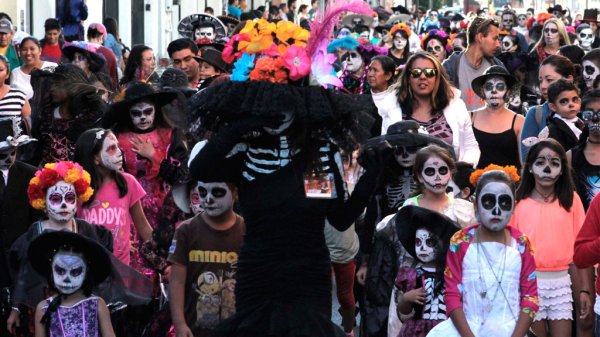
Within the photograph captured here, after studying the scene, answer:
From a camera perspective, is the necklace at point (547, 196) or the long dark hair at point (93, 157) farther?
the long dark hair at point (93, 157)

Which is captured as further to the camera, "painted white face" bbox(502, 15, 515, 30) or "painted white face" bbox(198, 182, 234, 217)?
"painted white face" bbox(502, 15, 515, 30)

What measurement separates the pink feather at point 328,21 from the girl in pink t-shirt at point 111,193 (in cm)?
311

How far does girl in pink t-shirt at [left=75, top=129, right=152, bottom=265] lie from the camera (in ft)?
34.0

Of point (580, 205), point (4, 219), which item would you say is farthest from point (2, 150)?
point (580, 205)

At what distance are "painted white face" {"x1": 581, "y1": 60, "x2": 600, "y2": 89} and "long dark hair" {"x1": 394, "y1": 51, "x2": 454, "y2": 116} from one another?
9.06ft

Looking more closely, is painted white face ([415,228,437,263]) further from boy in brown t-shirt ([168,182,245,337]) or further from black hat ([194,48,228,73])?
black hat ([194,48,228,73])

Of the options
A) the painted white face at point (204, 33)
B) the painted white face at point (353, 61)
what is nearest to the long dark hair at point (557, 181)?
the painted white face at point (353, 61)

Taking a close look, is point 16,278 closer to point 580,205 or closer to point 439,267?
point 439,267

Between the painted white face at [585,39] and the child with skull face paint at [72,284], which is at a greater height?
the painted white face at [585,39]

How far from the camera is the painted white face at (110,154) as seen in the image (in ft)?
34.4

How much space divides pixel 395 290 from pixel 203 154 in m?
2.13

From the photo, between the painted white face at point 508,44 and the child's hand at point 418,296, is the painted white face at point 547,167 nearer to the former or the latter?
the child's hand at point 418,296

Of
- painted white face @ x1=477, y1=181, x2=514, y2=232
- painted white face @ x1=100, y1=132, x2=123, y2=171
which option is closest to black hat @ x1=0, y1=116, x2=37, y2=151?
painted white face @ x1=100, y1=132, x2=123, y2=171

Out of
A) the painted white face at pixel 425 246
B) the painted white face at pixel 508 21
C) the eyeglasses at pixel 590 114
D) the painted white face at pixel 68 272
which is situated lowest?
the painted white face at pixel 68 272
